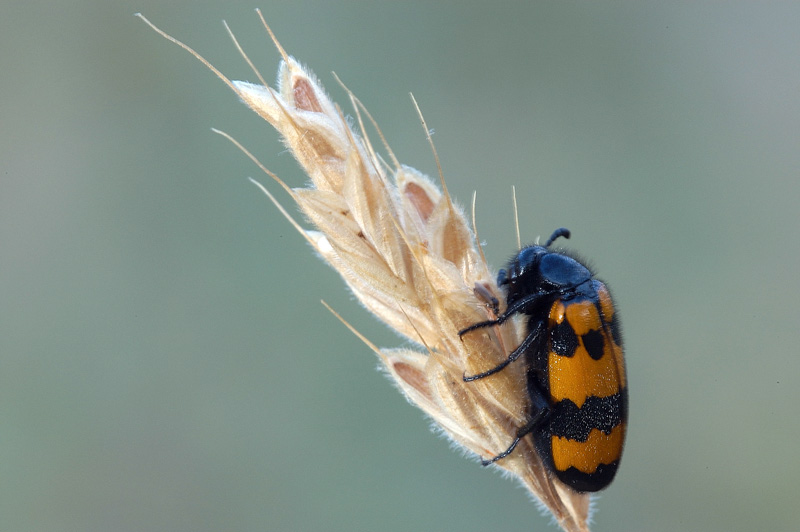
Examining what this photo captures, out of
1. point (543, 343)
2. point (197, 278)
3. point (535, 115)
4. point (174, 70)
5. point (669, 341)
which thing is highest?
point (174, 70)

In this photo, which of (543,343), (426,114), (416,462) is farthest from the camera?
(426,114)

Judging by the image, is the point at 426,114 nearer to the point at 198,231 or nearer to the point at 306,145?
the point at 198,231

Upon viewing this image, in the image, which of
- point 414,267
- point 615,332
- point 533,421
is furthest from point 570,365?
point 414,267

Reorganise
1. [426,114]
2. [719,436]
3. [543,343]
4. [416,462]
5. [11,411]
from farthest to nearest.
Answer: [426,114] < [719,436] < [11,411] < [416,462] < [543,343]

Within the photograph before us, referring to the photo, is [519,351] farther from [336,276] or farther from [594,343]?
[336,276]

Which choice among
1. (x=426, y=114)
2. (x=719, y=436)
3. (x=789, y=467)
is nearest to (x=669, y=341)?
(x=719, y=436)

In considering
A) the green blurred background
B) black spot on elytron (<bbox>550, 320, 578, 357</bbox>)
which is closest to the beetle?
black spot on elytron (<bbox>550, 320, 578, 357</bbox>)
